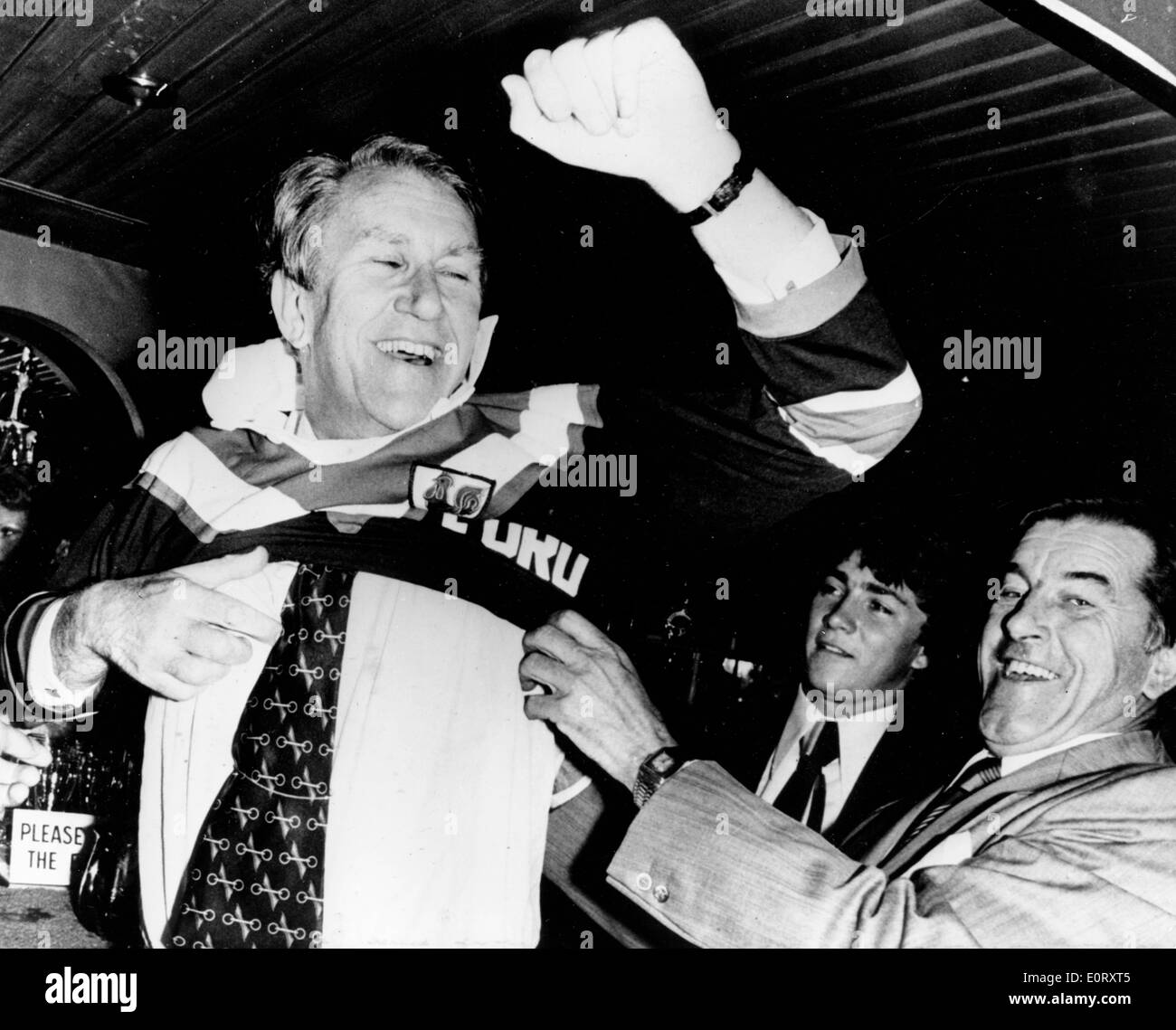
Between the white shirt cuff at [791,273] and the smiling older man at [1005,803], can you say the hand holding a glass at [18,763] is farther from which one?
the white shirt cuff at [791,273]

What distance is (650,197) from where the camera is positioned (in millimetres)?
1987

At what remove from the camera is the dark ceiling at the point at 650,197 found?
1.97m

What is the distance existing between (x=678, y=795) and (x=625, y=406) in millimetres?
741

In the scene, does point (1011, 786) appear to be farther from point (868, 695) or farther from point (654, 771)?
point (654, 771)

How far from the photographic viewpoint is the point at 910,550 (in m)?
2.03

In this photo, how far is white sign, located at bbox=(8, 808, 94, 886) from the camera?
6.13ft

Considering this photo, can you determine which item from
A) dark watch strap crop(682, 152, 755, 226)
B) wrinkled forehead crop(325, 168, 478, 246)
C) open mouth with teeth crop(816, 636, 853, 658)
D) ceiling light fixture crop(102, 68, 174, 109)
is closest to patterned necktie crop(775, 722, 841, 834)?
open mouth with teeth crop(816, 636, 853, 658)

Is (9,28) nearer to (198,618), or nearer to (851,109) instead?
(198,618)

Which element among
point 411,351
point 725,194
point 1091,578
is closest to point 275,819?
point 411,351

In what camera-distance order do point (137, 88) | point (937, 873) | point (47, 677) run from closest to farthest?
point (937, 873)
point (47, 677)
point (137, 88)

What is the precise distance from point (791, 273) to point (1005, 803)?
3.29 ft

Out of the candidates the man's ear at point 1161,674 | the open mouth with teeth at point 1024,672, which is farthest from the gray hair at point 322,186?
the man's ear at point 1161,674

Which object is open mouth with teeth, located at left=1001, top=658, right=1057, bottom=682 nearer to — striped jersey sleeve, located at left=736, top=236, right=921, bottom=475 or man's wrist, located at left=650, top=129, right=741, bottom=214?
striped jersey sleeve, located at left=736, top=236, right=921, bottom=475
